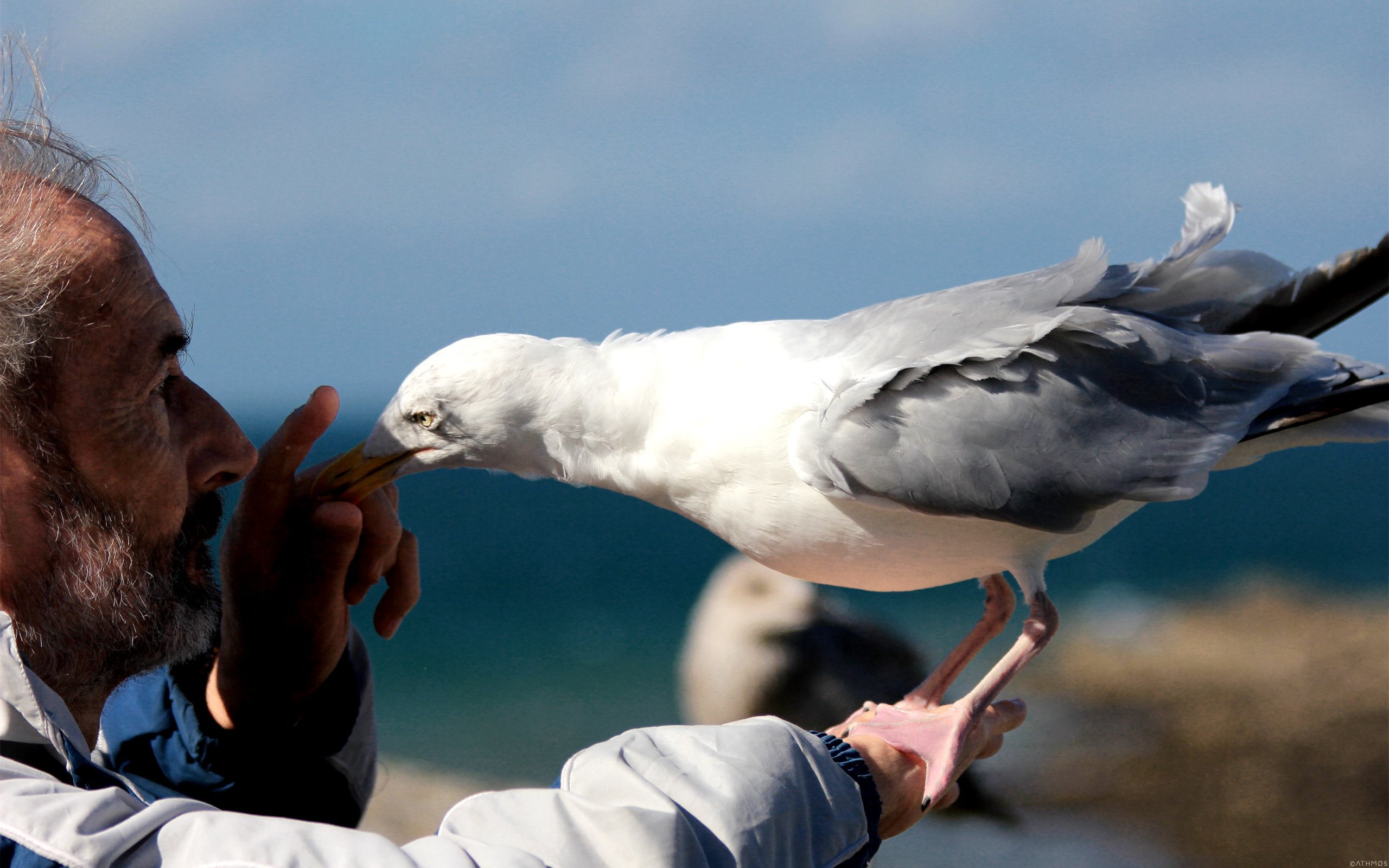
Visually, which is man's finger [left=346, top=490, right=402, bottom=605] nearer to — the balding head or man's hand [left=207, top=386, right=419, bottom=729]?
man's hand [left=207, top=386, right=419, bottom=729]

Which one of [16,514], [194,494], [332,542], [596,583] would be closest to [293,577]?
[332,542]

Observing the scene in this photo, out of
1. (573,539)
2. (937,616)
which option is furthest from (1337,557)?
(573,539)

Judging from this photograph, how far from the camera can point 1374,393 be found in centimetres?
166

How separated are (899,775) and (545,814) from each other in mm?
707

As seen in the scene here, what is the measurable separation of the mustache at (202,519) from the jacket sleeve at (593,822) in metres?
0.61

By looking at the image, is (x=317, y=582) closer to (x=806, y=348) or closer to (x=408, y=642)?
(x=806, y=348)

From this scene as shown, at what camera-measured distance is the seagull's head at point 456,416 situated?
69.2 inches

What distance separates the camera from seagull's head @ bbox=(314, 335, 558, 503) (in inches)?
69.2

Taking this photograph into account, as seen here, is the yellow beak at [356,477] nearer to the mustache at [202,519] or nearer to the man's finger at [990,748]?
the mustache at [202,519]

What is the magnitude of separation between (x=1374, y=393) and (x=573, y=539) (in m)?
15.4

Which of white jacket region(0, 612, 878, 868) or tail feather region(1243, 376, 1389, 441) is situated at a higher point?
tail feather region(1243, 376, 1389, 441)

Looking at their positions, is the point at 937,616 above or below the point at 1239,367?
below

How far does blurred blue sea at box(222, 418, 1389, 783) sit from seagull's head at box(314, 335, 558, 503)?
246 inches

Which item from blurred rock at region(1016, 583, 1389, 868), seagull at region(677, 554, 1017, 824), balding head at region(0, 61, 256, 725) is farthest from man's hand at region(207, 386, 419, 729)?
blurred rock at region(1016, 583, 1389, 868)
